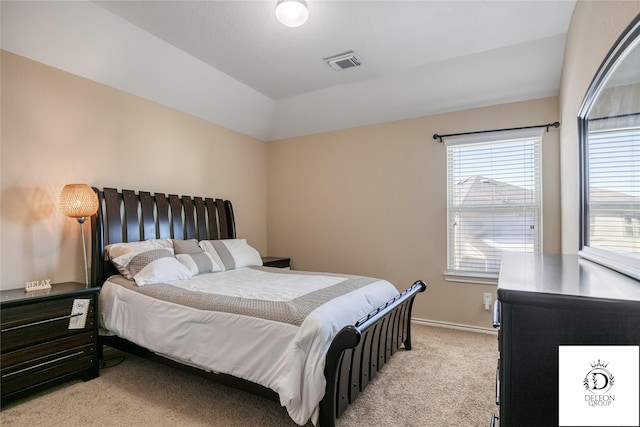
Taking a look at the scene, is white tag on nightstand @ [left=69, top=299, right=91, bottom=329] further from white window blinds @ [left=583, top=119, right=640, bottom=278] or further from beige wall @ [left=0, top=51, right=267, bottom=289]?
white window blinds @ [left=583, top=119, right=640, bottom=278]

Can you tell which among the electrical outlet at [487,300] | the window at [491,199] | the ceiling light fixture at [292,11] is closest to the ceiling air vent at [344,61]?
the ceiling light fixture at [292,11]

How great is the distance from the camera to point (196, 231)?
380cm

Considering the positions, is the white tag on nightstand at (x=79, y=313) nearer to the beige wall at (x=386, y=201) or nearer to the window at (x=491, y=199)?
the beige wall at (x=386, y=201)

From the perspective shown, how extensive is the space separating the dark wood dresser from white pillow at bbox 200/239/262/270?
3012mm

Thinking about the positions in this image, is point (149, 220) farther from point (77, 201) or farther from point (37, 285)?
point (37, 285)

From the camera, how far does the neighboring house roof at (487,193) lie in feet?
11.5

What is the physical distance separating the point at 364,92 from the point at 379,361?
9.60ft

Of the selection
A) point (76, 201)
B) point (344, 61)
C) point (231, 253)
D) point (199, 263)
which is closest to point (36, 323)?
point (76, 201)

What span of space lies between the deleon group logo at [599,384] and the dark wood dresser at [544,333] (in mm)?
54

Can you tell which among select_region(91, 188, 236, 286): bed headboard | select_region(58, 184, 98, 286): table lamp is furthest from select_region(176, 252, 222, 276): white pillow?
select_region(58, 184, 98, 286): table lamp

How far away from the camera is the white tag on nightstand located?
96.0 inches

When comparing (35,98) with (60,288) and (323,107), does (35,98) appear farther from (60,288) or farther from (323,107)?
(323,107)

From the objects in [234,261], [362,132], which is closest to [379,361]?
[234,261]

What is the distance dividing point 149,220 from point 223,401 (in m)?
1.95
